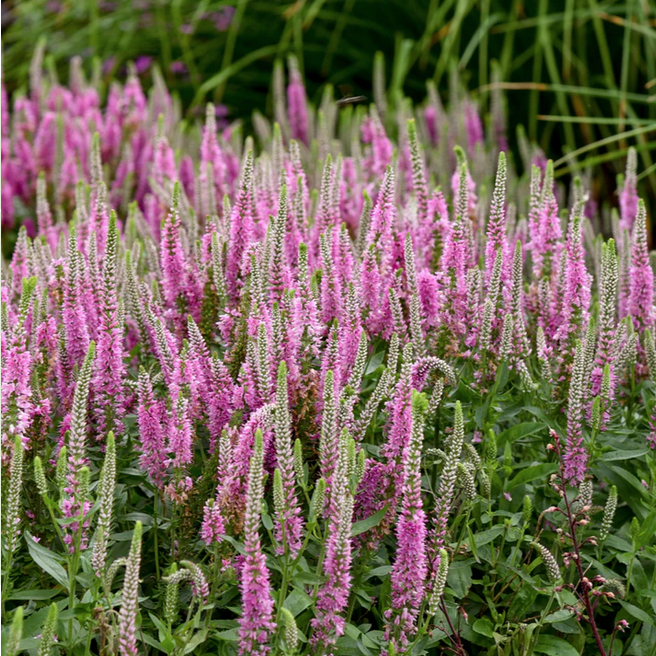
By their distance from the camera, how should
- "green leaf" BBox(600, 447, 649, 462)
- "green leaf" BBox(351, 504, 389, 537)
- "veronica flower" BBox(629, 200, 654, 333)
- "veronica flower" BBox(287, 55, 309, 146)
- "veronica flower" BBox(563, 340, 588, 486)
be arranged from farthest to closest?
"veronica flower" BBox(287, 55, 309, 146) < "veronica flower" BBox(629, 200, 654, 333) < "green leaf" BBox(600, 447, 649, 462) < "veronica flower" BBox(563, 340, 588, 486) < "green leaf" BBox(351, 504, 389, 537)

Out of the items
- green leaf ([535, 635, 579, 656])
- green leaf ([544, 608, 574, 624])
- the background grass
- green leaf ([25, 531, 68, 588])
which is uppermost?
the background grass

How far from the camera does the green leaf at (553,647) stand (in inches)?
96.7

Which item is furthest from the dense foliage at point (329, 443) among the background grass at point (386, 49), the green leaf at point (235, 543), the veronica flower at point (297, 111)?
the background grass at point (386, 49)

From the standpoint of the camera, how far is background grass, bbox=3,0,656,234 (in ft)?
21.5

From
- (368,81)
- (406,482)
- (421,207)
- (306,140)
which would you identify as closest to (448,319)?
(421,207)

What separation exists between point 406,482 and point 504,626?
2.42 ft

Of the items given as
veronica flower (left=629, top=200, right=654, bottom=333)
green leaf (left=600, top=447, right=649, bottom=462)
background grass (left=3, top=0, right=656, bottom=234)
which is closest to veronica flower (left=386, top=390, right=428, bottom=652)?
green leaf (left=600, top=447, right=649, bottom=462)

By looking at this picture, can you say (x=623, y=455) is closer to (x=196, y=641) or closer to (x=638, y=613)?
(x=638, y=613)

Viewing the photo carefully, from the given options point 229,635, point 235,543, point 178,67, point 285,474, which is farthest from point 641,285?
point 178,67

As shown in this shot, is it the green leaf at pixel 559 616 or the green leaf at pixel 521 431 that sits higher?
the green leaf at pixel 521 431

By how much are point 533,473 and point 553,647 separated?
47 cm

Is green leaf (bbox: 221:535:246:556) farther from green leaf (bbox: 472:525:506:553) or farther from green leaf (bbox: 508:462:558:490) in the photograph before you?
green leaf (bbox: 508:462:558:490)

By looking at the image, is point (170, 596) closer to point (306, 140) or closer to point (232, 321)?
point (232, 321)

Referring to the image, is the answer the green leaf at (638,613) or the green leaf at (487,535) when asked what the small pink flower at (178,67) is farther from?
the green leaf at (638,613)
